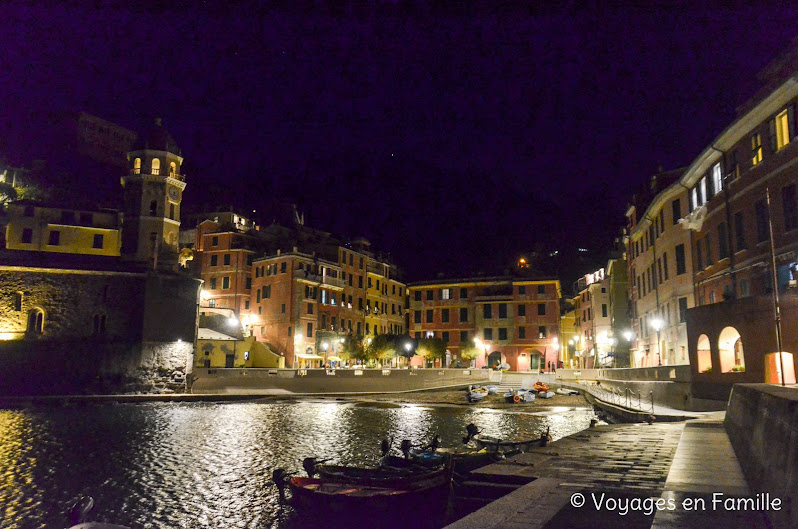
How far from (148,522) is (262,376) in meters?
36.2

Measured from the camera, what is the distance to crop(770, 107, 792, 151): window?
2353 cm

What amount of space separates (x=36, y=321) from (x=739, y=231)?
166 ft

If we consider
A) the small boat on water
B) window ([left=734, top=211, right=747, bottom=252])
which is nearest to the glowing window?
window ([left=734, top=211, right=747, bottom=252])

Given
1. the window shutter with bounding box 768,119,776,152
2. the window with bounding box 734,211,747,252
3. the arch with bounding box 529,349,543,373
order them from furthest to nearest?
the arch with bounding box 529,349,543,373, the window with bounding box 734,211,747,252, the window shutter with bounding box 768,119,776,152

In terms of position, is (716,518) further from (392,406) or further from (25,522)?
(392,406)

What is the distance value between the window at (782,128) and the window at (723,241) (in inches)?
232

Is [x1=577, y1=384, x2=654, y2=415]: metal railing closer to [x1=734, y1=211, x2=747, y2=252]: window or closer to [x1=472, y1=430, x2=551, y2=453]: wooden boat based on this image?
[x1=734, y1=211, x2=747, y2=252]: window

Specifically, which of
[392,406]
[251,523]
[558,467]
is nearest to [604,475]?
[558,467]

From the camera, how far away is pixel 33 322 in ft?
159

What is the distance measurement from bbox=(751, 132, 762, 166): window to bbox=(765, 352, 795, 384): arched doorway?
28.8 ft

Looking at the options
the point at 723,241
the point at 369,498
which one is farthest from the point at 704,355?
the point at 369,498

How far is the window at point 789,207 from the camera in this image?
23434mm

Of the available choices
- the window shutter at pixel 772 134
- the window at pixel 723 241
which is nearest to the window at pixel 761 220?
the window shutter at pixel 772 134

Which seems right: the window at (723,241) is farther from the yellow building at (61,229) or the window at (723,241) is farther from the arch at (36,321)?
the yellow building at (61,229)
